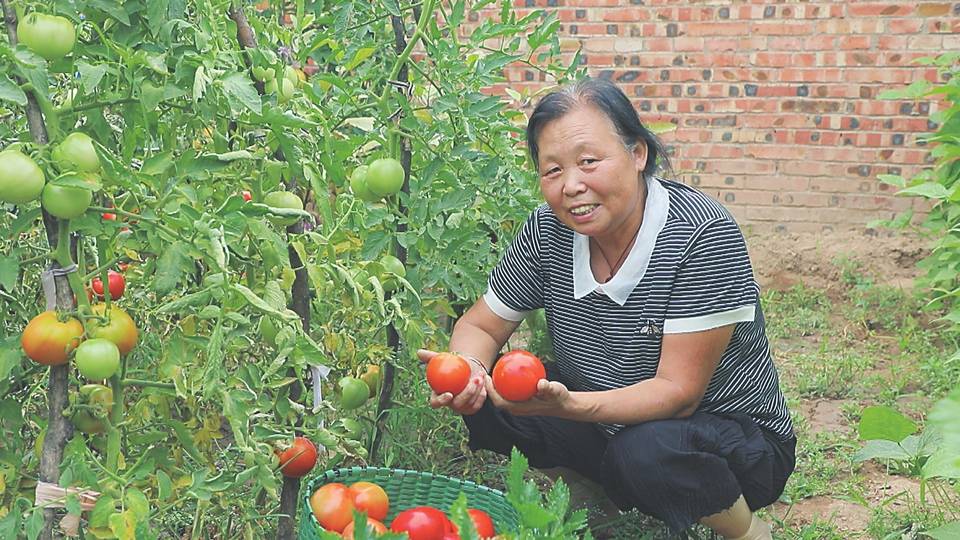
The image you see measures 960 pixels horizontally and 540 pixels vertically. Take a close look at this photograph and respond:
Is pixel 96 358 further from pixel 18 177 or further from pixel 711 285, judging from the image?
pixel 711 285

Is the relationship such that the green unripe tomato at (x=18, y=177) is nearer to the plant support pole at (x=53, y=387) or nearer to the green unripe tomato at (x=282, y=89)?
the plant support pole at (x=53, y=387)

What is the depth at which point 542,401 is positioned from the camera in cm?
208

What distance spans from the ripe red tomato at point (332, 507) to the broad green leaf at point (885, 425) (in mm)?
1103

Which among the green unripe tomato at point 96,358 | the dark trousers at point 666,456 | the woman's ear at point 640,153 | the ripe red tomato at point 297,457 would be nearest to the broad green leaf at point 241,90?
the green unripe tomato at point 96,358

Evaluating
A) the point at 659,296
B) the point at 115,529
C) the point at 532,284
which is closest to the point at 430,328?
the point at 532,284

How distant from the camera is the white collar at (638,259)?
221cm

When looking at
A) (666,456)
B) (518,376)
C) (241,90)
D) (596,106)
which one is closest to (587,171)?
(596,106)

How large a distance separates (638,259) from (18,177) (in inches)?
47.1

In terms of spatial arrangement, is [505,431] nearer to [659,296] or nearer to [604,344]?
[604,344]

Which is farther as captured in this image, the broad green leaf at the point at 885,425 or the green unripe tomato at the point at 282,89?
the broad green leaf at the point at 885,425

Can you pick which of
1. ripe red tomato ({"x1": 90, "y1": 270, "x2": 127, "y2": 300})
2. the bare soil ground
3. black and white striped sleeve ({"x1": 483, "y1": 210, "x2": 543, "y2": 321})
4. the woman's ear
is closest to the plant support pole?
ripe red tomato ({"x1": 90, "y1": 270, "x2": 127, "y2": 300})

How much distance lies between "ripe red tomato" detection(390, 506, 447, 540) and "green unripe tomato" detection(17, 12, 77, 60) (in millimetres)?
918

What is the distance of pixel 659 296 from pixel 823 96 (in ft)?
9.99

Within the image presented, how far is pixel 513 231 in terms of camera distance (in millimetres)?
2736
